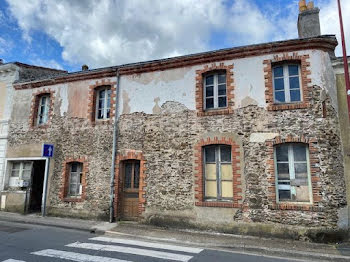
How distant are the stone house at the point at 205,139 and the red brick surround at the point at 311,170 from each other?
0.03 m

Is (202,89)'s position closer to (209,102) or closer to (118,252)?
(209,102)

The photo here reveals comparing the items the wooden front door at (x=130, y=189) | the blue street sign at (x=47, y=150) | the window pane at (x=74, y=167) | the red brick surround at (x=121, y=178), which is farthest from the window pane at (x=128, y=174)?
the blue street sign at (x=47, y=150)

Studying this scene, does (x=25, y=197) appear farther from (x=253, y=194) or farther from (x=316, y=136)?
(x=316, y=136)

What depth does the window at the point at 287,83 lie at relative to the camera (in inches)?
308

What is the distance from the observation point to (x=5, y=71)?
12.1m

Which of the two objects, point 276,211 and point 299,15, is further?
point 299,15

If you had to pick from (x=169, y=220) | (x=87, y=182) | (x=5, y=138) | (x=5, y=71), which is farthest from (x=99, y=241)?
(x=5, y=71)

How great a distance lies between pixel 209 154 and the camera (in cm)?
840

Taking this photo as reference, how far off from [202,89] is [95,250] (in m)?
5.98

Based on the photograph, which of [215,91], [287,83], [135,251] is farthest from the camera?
[215,91]

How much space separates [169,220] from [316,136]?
5316mm

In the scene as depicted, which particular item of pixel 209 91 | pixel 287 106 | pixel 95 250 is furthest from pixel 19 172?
pixel 287 106

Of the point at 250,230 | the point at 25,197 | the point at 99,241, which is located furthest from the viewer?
the point at 25,197

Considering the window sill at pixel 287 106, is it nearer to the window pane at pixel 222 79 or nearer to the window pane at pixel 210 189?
the window pane at pixel 222 79
